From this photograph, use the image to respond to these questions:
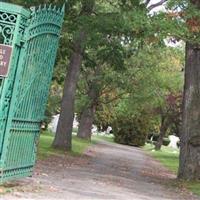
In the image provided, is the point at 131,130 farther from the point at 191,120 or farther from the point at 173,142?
the point at 191,120

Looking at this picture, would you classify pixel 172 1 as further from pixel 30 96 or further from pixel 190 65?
pixel 30 96

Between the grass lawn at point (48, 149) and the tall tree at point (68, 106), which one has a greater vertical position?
the tall tree at point (68, 106)

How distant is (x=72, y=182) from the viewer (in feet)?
47.2

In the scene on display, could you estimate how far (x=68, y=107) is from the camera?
2873cm

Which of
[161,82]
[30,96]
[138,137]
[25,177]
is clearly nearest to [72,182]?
[25,177]

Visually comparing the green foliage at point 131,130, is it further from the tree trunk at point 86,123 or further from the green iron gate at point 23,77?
the green iron gate at point 23,77

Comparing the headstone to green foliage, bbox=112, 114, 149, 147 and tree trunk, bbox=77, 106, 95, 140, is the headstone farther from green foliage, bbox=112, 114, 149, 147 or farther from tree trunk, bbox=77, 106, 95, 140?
tree trunk, bbox=77, 106, 95, 140

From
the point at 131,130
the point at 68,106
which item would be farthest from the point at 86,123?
the point at 68,106

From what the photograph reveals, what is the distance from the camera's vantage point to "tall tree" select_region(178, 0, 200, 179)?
19422mm

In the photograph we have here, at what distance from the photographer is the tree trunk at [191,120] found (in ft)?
63.7

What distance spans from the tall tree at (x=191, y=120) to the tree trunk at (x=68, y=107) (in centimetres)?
911

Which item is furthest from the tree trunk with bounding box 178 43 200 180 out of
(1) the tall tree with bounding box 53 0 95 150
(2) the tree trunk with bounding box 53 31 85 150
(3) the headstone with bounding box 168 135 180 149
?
(3) the headstone with bounding box 168 135 180 149

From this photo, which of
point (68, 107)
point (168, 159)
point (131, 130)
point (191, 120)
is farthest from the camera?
point (131, 130)

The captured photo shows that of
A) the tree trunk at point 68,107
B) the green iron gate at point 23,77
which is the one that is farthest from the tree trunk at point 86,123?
the green iron gate at point 23,77
